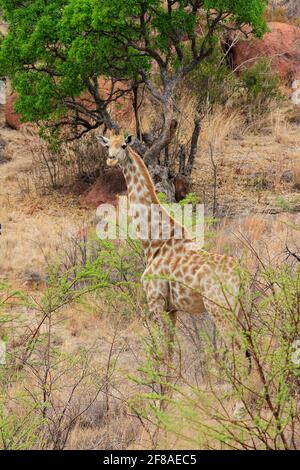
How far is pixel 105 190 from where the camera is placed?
46.2ft

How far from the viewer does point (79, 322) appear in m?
8.95

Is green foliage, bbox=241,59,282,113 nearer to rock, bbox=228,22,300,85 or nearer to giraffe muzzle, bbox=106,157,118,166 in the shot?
rock, bbox=228,22,300,85

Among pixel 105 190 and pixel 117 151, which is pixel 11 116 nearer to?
pixel 105 190

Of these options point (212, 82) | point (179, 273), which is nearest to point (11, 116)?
point (212, 82)

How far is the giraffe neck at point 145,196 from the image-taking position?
711cm

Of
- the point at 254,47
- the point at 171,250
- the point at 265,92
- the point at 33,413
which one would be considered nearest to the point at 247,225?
the point at 171,250

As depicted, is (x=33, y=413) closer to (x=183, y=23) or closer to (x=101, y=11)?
(x=101, y=11)

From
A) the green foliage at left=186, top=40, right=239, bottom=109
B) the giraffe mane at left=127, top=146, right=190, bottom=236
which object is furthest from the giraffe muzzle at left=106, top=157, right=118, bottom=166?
the green foliage at left=186, top=40, right=239, bottom=109

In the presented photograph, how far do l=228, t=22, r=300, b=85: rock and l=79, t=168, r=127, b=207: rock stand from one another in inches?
260

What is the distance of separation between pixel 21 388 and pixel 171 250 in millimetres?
1640

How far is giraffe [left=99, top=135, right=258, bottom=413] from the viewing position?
6.36 m

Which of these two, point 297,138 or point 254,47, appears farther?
point 254,47
